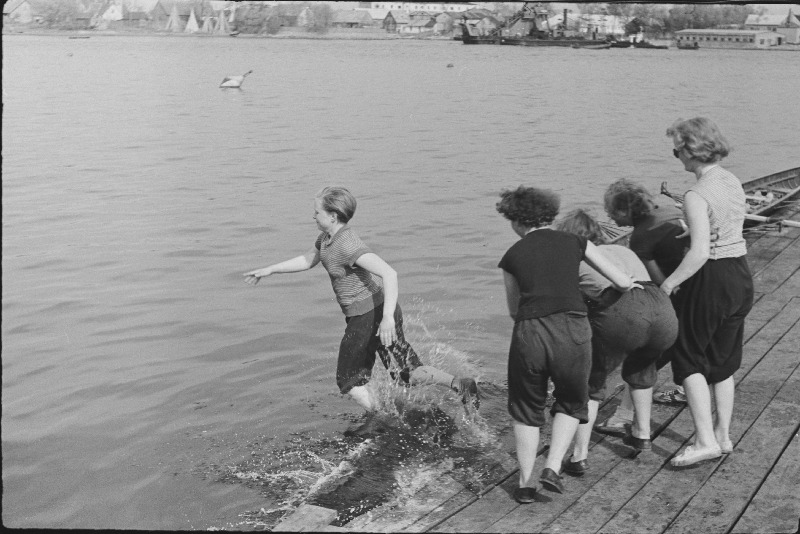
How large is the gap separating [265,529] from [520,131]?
26173 millimetres

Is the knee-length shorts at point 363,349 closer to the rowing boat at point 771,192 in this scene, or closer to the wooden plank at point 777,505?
the wooden plank at point 777,505

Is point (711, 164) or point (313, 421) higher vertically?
point (711, 164)

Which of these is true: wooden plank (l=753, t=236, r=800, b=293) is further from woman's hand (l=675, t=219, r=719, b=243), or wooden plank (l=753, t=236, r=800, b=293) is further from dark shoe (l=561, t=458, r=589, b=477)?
dark shoe (l=561, t=458, r=589, b=477)

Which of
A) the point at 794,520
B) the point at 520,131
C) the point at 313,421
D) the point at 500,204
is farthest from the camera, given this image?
the point at 520,131

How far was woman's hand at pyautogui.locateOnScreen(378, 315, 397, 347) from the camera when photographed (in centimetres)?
537

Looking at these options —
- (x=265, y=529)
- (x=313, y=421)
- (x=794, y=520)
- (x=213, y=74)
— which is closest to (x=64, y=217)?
(x=313, y=421)

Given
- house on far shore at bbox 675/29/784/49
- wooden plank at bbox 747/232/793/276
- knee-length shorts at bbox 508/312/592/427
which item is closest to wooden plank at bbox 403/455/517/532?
knee-length shorts at bbox 508/312/592/427

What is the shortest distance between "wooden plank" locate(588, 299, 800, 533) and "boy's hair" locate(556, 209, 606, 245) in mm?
1320

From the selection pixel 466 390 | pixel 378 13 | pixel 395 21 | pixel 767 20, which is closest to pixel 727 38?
pixel 767 20

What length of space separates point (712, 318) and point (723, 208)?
0.59 m

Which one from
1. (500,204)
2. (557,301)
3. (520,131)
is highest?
(500,204)

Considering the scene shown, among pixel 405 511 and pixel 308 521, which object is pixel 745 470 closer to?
pixel 405 511

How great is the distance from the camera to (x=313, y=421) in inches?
287

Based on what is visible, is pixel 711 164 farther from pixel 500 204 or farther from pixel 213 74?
pixel 213 74
